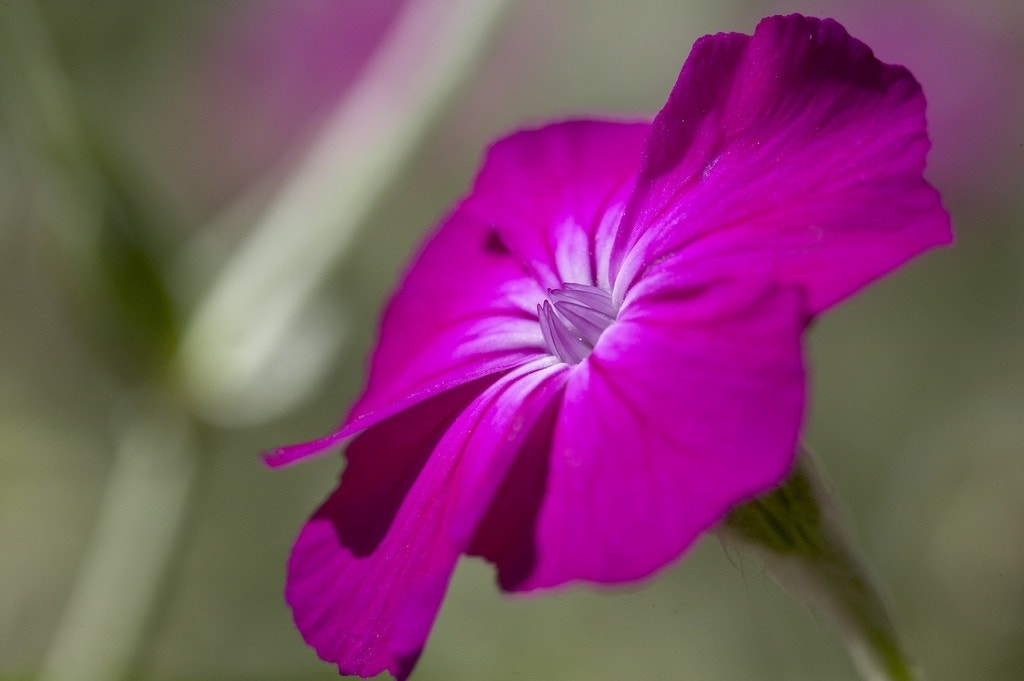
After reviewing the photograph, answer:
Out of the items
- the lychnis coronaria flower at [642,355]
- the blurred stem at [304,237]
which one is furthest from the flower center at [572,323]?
the blurred stem at [304,237]

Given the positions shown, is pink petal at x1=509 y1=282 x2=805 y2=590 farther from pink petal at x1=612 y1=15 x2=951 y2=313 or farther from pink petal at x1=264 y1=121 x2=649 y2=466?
pink petal at x1=264 y1=121 x2=649 y2=466

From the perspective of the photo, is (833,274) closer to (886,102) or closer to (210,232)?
(886,102)

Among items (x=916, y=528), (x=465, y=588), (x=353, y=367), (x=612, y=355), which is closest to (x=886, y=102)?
(x=612, y=355)

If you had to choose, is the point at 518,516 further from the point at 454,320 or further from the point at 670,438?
the point at 454,320

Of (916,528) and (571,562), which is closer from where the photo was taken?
(571,562)

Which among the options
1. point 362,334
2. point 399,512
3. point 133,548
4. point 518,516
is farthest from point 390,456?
point 362,334

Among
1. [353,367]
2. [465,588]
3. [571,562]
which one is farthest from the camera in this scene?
[353,367]

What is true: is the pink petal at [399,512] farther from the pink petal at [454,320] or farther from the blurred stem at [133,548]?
the blurred stem at [133,548]
